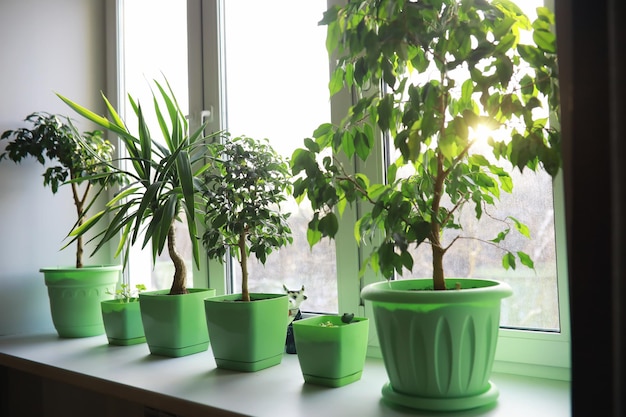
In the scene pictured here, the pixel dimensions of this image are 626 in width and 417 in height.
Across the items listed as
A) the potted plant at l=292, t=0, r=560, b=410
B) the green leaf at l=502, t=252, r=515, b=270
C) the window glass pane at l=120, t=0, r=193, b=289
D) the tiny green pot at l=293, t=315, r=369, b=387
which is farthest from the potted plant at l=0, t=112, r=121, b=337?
the green leaf at l=502, t=252, r=515, b=270

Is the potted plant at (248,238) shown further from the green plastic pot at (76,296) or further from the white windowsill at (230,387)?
the green plastic pot at (76,296)

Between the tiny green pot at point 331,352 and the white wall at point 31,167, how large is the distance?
1408 mm

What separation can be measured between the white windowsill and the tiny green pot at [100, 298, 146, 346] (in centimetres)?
6

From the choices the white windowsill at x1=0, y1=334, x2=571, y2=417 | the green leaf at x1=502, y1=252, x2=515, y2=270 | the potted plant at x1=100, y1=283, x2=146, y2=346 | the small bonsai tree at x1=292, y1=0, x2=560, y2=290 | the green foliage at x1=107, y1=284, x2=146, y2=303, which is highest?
the small bonsai tree at x1=292, y1=0, x2=560, y2=290

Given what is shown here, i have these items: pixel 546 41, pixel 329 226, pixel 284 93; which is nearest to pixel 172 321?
pixel 329 226

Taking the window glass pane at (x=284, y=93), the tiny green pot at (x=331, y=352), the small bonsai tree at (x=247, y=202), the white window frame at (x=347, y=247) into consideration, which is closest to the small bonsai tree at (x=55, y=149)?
the white window frame at (x=347, y=247)

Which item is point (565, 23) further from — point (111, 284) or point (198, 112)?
point (111, 284)

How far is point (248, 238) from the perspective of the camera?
160cm

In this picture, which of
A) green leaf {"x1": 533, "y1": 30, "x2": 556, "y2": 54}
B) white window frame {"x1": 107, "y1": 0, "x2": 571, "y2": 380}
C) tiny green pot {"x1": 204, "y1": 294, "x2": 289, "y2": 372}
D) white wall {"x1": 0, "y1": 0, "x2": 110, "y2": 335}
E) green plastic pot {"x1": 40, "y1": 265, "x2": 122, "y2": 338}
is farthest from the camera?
white wall {"x1": 0, "y1": 0, "x2": 110, "y2": 335}

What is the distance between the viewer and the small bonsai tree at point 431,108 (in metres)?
1.02

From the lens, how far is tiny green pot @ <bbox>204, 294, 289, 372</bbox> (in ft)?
4.89

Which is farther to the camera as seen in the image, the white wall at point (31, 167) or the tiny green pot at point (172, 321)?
the white wall at point (31, 167)

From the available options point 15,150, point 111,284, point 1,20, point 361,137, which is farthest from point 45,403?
point 361,137

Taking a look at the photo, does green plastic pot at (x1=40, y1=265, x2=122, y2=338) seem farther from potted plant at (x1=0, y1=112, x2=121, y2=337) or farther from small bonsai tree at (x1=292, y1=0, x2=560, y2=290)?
small bonsai tree at (x1=292, y1=0, x2=560, y2=290)
